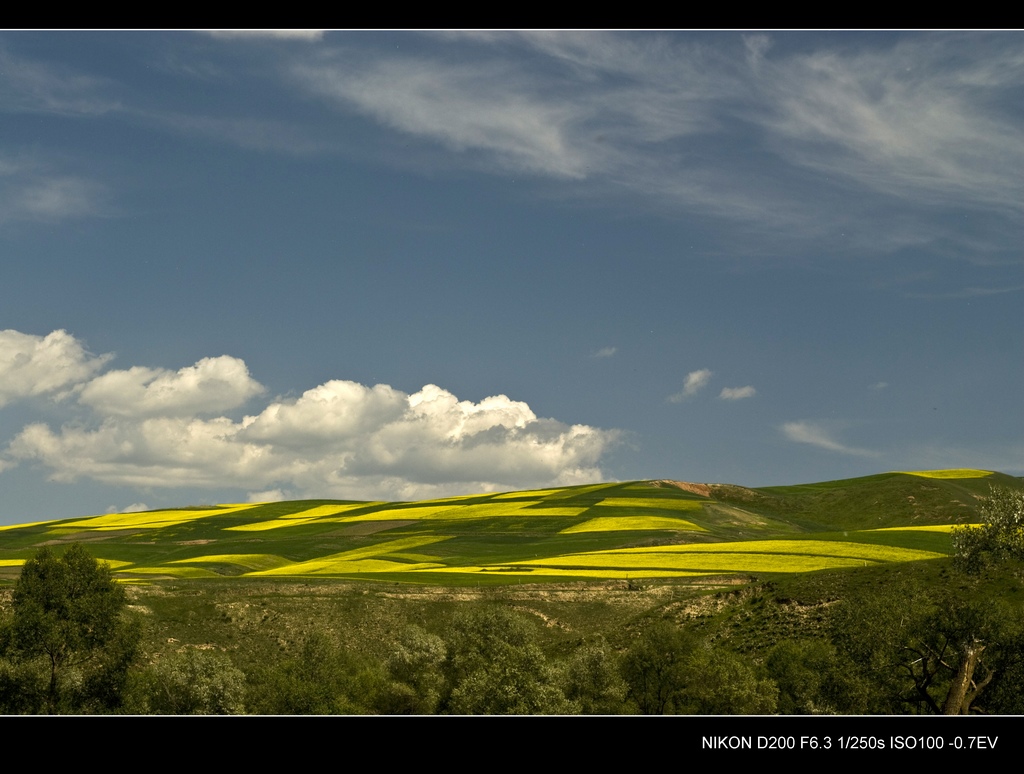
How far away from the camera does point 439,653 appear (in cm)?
6881

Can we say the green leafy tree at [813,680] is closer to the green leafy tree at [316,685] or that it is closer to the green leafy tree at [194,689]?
the green leafy tree at [316,685]

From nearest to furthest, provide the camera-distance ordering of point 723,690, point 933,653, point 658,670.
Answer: point 933,653, point 723,690, point 658,670

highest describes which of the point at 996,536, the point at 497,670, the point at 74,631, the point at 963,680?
the point at 996,536

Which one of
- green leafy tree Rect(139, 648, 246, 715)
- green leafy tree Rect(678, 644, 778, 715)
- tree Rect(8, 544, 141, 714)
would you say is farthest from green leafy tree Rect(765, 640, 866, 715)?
tree Rect(8, 544, 141, 714)

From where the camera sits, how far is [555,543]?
153250 millimetres

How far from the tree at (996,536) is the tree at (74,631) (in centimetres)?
6197

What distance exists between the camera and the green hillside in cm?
11738

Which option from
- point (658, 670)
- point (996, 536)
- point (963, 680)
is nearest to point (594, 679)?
point (658, 670)

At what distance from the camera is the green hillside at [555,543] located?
117m

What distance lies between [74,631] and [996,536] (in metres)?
67.8

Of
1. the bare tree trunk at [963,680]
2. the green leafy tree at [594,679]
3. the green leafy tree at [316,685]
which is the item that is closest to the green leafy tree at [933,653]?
the bare tree trunk at [963,680]

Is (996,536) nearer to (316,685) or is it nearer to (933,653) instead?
(933,653)
